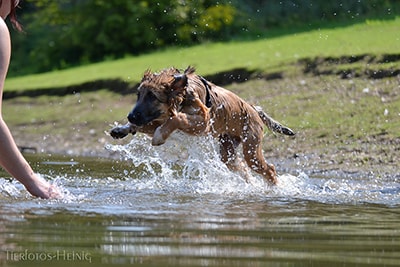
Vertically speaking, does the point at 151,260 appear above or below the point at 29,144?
above

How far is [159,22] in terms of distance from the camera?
23766 millimetres

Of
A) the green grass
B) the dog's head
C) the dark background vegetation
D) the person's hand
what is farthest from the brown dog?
the dark background vegetation

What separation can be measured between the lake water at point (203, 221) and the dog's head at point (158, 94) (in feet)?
2.07

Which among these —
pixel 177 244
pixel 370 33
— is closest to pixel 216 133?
pixel 177 244

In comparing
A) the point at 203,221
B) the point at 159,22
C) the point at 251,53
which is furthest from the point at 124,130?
the point at 159,22

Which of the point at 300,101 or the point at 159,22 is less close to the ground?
the point at 300,101

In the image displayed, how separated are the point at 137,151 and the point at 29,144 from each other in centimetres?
248

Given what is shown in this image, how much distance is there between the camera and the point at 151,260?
4.72 metres

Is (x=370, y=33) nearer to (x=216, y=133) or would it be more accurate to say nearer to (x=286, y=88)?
(x=286, y=88)

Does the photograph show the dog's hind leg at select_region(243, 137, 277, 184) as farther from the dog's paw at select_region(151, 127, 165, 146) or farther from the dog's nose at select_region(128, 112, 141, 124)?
the dog's nose at select_region(128, 112, 141, 124)

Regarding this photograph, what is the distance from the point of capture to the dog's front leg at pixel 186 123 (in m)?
8.52

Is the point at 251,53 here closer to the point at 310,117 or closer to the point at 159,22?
the point at 310,117

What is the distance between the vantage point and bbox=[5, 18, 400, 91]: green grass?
51.2 feet

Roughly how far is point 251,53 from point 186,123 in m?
8.99
